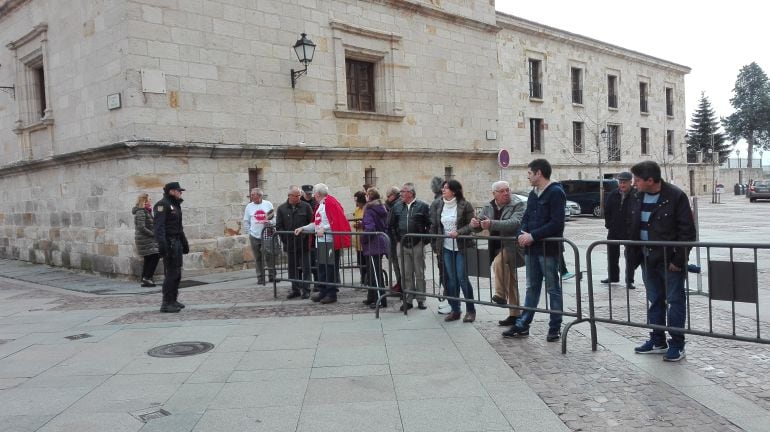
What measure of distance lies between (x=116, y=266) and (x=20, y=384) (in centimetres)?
A: 699

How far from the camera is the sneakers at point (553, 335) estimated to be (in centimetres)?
600

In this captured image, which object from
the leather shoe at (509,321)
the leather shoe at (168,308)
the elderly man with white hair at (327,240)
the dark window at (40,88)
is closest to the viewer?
the leather shoe at (509,321)

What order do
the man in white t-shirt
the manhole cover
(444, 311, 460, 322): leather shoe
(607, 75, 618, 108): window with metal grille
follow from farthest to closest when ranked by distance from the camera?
(607, 75, 618, 108): window with metal grille
the man in white t-shirt
(444, 311, 460, 322): leather shoe
the manhole cover

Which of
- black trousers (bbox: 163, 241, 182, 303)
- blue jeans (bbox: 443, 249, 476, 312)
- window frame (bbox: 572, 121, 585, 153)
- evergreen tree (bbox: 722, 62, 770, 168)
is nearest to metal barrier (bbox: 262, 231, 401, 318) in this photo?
blue jeans (bbox: 443, 249, 476, 312)

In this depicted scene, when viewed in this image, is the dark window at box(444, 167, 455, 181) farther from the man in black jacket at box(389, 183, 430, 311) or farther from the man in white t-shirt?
the man in black jacket at box(389, 183, 430, 311)

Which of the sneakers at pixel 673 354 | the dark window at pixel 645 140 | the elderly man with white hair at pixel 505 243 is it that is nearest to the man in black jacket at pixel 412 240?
the elderly man with white hair at pixel 505 243

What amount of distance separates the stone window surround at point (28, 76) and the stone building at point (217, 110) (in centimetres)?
5

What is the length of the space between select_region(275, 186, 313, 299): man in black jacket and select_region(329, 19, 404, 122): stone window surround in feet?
19.0

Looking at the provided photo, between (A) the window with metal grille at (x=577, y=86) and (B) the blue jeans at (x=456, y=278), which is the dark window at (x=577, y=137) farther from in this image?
(B) the blue jeans at (x=456, y=278)

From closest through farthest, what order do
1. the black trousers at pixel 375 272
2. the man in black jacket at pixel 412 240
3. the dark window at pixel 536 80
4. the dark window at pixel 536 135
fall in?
the man in black jacket at pixel 412 240 → the black trousers at pixel 375 272 → the dark window at pixel 536 80 → the dark window at pixel 536 135

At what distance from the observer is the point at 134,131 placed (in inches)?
432

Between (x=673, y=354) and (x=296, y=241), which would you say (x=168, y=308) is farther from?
(x=673, y=354)

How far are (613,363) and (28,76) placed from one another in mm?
15818

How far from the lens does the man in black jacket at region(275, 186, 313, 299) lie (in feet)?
29.0
